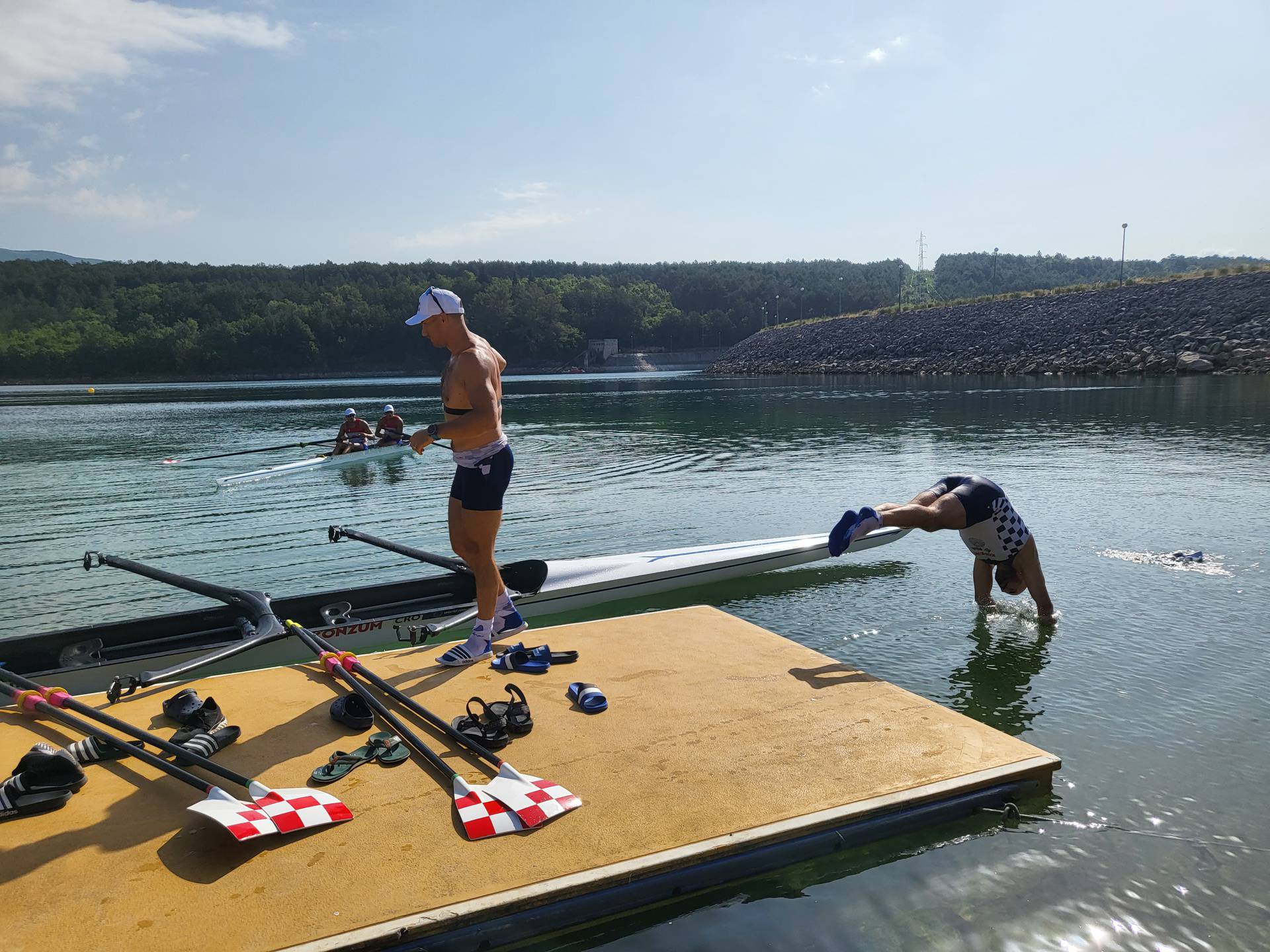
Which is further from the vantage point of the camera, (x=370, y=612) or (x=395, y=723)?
(x=370, y=612)

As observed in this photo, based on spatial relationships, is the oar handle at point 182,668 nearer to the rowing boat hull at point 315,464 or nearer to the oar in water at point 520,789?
the oar in water at point 520,789

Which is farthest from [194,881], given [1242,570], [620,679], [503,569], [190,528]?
[190,528]

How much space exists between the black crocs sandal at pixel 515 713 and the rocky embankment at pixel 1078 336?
2160 inches

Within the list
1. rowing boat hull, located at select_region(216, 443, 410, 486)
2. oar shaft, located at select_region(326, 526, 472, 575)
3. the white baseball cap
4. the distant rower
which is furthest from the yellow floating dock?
rowing boat hull, located at select_region(216, 443, 410, 486)

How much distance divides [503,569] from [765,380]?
69370 mm

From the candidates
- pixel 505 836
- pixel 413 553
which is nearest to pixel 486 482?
pixel 413 553

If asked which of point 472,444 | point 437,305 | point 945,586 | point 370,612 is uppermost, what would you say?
point 437,305

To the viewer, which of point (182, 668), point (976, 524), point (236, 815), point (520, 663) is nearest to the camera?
point (236, 815)

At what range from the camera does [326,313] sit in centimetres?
13975

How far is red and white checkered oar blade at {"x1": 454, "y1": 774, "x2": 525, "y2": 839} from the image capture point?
370 centimetres

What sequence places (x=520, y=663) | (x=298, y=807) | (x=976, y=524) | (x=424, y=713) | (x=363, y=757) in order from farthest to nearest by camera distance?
(x=976, y=524), (x=520, y=663), (x=424, y=713), (x=363, y=757), (x=298, y=807)

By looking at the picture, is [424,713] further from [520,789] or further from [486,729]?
[520,789]

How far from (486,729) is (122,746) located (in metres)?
1.85

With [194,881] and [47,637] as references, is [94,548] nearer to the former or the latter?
[47,637]
